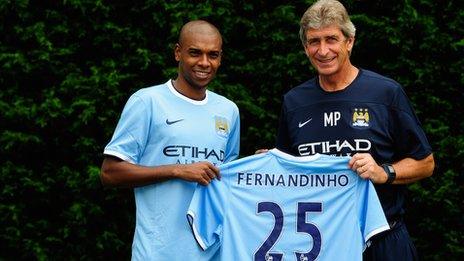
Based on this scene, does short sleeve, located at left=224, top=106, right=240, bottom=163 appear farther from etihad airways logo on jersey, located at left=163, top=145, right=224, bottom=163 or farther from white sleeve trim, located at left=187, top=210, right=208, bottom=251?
white sleeve trim, located at left=187, top=210, right=208, bottom=251

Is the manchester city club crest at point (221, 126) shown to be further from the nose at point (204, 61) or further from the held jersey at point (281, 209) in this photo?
the nose at point (204, 61)

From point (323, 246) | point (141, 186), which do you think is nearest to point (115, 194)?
point (141, 186)

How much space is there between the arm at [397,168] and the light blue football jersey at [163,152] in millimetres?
800

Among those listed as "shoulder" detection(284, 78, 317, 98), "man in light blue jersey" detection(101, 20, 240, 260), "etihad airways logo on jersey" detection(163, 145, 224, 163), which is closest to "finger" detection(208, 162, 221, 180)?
"man in light blue jersey" detection(101, 20, 240, 260)

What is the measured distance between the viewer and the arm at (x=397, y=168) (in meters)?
3.93

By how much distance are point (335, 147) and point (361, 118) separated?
0.21 m

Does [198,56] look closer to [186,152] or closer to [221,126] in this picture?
[221,126]

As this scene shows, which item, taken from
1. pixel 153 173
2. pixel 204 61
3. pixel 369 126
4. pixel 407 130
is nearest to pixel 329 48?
pixel 369 126

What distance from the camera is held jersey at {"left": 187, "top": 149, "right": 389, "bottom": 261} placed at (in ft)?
13.5

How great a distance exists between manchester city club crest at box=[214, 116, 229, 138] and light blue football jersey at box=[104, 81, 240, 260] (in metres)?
0.05

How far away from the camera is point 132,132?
13.6ft

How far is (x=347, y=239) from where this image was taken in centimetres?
409

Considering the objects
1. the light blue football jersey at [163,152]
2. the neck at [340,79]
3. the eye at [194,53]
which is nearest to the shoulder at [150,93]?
the light blue football jersey at [163,152]

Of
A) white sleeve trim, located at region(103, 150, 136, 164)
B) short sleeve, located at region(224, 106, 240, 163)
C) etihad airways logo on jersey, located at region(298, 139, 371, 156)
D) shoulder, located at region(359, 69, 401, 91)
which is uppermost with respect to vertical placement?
shoulder, located at region(359, 69, 401, 91)
